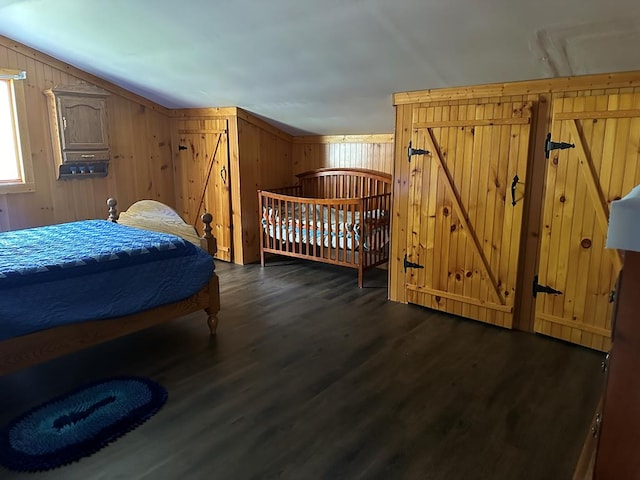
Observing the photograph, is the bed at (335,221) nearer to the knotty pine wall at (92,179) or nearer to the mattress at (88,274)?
the knotty pine wall at (92,179)

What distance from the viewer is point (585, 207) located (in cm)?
307

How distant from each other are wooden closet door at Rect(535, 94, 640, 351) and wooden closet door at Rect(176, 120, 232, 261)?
352 cm

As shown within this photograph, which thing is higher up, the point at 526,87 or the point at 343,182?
the point at 526,87

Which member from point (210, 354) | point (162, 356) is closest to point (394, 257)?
point (210, 354)

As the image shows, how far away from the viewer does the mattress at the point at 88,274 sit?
96.3 inches

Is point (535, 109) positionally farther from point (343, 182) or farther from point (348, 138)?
point (343, 182)

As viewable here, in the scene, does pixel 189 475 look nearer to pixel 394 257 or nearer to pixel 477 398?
pixel 477 398

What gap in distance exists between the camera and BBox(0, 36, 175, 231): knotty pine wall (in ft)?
15.0

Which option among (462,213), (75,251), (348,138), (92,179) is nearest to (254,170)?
(348,138)

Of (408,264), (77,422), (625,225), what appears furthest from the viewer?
(408,264)

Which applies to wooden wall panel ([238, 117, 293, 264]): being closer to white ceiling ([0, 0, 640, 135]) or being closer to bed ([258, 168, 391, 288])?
bed ([258, 168, 391, 288])

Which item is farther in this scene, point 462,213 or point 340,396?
point 462,213

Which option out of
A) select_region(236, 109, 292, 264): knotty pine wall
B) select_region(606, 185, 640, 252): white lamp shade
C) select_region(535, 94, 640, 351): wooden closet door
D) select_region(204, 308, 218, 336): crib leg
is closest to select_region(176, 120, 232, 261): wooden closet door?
select_region(236, 109, 292, 264): knotty pine wall

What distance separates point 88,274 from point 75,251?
29 centimetres
